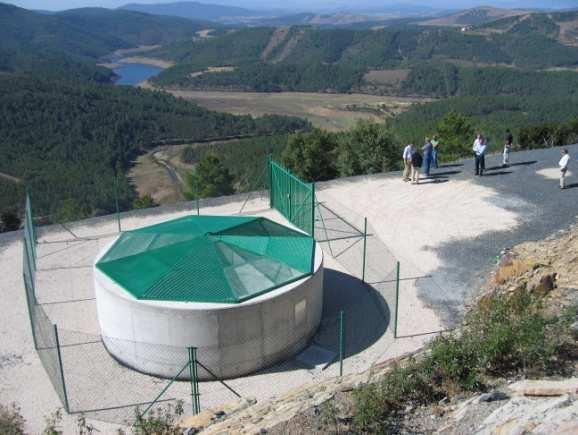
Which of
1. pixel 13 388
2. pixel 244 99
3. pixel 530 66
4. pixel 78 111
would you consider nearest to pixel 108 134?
pixel 78 111

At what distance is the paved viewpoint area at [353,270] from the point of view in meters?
11.5

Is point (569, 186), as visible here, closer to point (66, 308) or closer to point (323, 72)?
point (66, 308)

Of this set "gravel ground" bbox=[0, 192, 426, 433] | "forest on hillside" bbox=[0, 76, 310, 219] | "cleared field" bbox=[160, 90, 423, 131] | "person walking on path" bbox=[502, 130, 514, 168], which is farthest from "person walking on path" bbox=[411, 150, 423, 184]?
"cleared field" bbox=[160, 90, 423, 131]

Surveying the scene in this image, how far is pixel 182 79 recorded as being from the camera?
618 ft

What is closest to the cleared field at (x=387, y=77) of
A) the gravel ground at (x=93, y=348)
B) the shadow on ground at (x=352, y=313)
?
the gravel ground at (x=93, y=348)

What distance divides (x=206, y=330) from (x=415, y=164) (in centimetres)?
1343

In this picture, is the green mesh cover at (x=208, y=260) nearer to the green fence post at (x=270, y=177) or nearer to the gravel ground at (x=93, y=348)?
the gravel ground at (x=93, y=348)

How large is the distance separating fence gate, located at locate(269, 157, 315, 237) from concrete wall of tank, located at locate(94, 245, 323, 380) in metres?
5.67

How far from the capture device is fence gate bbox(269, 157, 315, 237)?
18.2 metres

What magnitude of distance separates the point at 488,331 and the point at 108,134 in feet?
325

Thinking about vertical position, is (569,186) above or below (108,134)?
above

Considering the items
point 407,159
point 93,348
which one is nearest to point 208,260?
point 93,348

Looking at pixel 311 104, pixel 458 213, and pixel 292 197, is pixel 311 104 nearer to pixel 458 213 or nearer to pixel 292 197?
pixel 458 213

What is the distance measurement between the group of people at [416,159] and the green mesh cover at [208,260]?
8.99 meters
